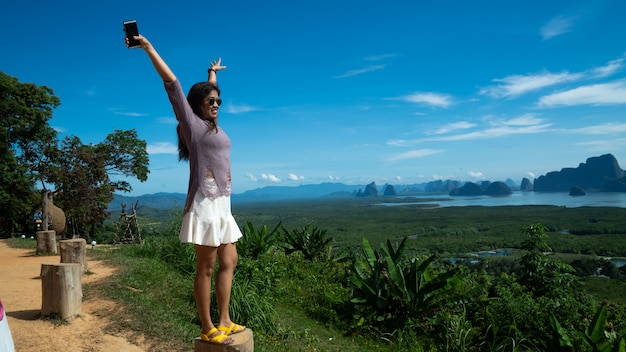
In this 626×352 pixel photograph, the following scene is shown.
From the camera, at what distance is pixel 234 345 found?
221cm

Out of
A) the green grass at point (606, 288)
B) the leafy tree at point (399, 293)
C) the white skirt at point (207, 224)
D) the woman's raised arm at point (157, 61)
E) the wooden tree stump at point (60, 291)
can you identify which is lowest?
the green grass at point (606, 288)

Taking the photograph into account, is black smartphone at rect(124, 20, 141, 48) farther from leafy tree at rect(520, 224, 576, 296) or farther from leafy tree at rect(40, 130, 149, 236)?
leafy tree at rect(40, 130, 149, 236)

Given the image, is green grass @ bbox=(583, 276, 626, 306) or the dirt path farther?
green grass @ bbox=(583, 276, 626, 306)

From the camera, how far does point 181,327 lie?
161 inches

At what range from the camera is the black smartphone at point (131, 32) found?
2.10 meters

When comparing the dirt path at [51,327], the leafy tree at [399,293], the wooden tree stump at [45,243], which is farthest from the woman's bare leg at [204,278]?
the wooden tree stump at [45,243]

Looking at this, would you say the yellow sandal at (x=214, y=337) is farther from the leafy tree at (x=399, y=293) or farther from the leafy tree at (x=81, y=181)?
the leafy tree at (x=81, y=181)

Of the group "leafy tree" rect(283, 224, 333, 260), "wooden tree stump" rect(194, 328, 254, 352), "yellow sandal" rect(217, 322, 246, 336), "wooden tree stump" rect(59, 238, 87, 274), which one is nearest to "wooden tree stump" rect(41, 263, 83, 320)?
"wooden tree stump" rect(59, 238, 87, 274)

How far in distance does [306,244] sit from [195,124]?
6.84 metres

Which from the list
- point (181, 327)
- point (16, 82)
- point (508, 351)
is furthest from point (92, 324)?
point (16, 82)

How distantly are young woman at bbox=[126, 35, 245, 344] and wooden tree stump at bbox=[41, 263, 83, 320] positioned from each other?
2746 mm

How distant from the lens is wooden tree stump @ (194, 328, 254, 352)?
2.21 metres

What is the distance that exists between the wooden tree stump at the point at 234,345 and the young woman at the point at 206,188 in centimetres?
3

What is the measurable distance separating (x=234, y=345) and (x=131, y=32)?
5.72 ft
